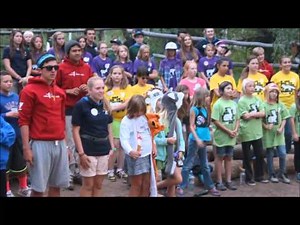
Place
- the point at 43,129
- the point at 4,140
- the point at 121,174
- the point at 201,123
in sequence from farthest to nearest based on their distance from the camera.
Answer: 1. the point at 121,174
2. the point at 201,123
3. the point at 43,129
4. the point at 4,140

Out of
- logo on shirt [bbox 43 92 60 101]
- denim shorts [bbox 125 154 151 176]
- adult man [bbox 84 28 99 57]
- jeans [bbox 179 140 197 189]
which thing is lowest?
jeans [bbox 179 140 197 189]

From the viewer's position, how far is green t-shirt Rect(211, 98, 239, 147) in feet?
22.1

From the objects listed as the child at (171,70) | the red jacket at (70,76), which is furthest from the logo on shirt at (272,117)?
the red jacket at (70,76)

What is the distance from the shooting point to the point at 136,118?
18.1 ft

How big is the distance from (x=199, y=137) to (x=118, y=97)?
3.98 feet

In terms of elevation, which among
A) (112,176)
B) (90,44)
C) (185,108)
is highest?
(90,44)

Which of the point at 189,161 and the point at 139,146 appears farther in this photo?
the point at 189,161

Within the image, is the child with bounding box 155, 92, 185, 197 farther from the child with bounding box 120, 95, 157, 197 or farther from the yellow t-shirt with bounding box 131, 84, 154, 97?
the yellow t-shirt with bounding box 131, 84, 154, 97

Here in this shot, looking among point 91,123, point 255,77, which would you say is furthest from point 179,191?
point 255,77

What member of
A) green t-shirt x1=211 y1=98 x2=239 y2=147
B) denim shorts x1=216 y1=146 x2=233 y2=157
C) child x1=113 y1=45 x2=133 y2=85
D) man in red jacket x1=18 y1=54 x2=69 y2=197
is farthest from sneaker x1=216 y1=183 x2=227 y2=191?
man in red jacket x1=18 y1=54 x2=69 y2=197

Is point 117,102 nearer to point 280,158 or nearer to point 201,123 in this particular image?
point 201,123

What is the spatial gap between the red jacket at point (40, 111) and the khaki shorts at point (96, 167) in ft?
1.44
